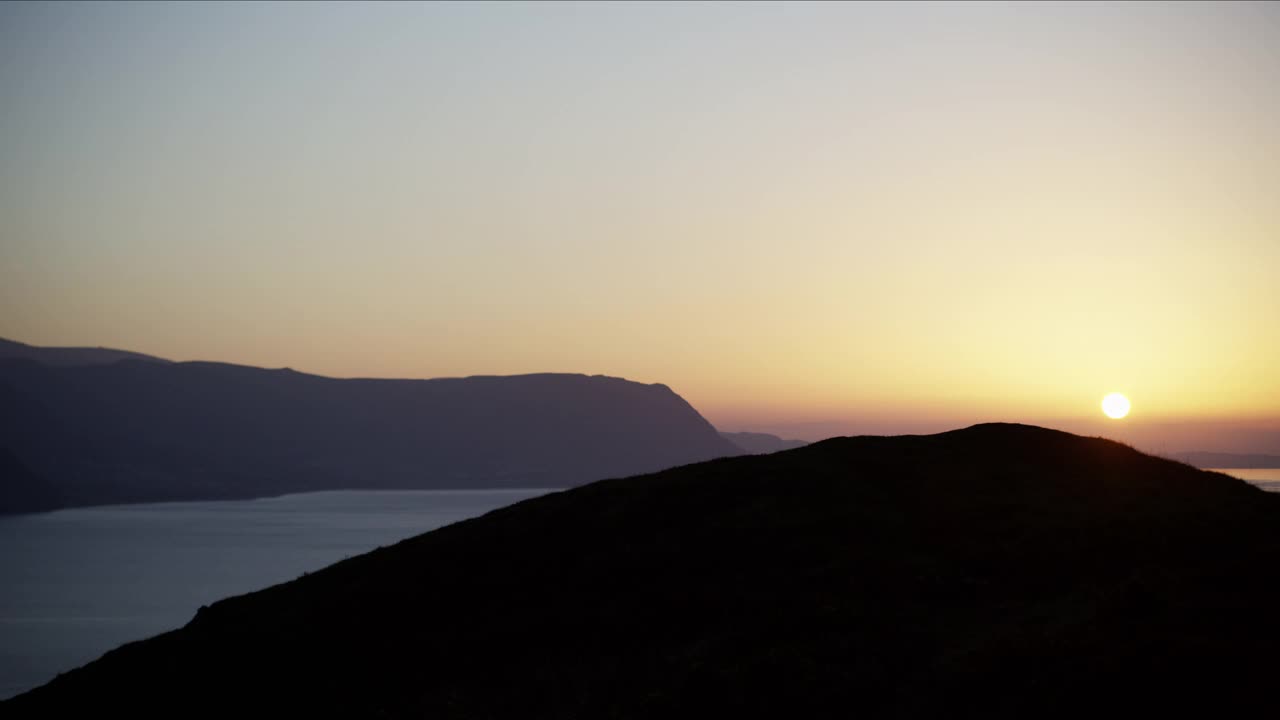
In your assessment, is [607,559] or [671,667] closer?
[671,667]

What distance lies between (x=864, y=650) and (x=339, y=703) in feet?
49.4

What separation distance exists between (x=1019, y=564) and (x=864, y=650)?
23.9ft

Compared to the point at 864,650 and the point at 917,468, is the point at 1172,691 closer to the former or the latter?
the point at 864,650

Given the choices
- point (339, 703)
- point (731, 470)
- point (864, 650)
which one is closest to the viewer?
point (864, 650)

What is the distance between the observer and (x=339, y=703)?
3109 cm

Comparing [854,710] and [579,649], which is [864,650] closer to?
[854,710]

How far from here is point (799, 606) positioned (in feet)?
98.4

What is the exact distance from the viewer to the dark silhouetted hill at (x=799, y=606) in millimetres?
25094

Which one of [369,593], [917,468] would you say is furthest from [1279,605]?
[369,593]

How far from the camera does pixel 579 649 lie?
30469 mm

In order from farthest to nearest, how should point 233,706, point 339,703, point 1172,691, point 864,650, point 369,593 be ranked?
point 369,593
point 233,706
point 339,703
point 864,650
point 1172,691

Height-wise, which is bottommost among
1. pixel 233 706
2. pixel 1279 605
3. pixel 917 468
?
pixel 233 706

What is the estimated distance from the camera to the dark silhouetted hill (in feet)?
82.3

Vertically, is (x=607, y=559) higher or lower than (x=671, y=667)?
higher
